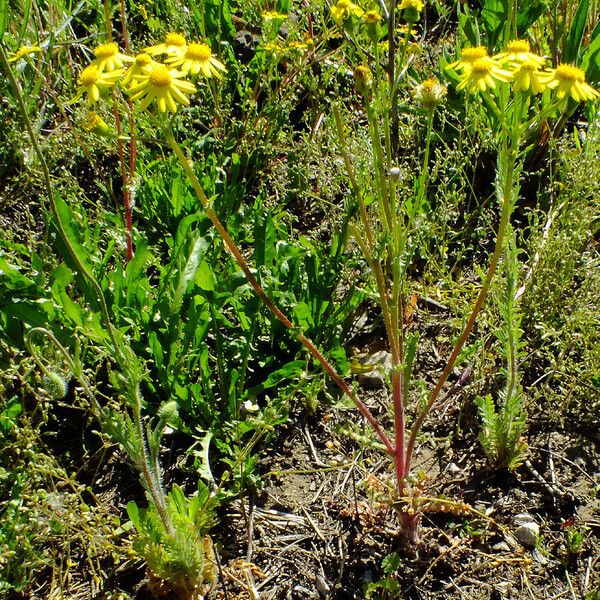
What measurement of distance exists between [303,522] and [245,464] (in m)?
0.22

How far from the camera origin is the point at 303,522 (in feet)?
5.97

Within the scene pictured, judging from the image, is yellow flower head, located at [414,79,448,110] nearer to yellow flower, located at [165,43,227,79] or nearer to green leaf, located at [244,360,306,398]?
yellow flower, located at [165,43,227,79]

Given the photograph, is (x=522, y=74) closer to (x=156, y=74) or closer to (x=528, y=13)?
(x=156, y=74)

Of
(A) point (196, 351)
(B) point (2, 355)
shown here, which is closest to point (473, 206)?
(A) point (196, 351)

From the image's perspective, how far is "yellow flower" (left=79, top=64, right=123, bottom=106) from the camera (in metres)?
1.38

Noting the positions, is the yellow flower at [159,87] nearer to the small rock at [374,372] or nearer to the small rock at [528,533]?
the small rock at [374,372]

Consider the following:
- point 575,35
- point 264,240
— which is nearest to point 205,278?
point 264,240

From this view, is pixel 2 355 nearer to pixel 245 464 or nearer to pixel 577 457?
pixel 245 464

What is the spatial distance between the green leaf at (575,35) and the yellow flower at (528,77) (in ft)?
5.52

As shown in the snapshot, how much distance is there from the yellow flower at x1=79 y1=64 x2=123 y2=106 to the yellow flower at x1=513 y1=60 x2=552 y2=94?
2.54 feet

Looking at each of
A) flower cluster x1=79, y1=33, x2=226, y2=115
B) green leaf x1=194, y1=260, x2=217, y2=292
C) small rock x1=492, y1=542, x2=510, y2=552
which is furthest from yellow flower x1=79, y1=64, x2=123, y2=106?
small rock x1=492, y1=542, x2=510, y2=552

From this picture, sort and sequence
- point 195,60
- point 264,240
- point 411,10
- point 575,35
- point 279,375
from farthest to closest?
point 575,35
point 264,240
point 279,375
point 411,10
point 195,60

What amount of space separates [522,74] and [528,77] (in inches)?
0.5

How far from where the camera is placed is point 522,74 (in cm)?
124
